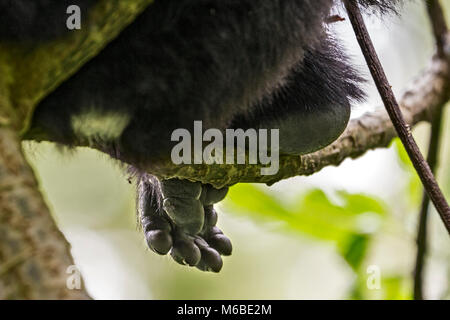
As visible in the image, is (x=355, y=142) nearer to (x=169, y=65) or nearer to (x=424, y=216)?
(x=424, y=216)

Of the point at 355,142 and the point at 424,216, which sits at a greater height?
the point at 355,142

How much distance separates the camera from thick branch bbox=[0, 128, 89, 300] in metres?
0.69

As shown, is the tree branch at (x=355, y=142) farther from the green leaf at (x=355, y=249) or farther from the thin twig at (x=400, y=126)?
the green leaf at (x=355, y=249)

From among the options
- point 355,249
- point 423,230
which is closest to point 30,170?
point 423,230

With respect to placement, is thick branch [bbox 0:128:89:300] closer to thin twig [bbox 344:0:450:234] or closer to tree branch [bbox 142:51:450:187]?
tree branch [bbox 142:51:450:187]

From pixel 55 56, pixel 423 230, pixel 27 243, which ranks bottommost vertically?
pixel 27 243

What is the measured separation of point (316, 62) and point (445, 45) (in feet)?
3.48

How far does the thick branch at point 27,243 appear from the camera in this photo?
69cm

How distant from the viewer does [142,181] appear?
1.83 meters

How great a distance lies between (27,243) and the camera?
2.35 feet

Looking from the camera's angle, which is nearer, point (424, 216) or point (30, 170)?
point (30, 170)

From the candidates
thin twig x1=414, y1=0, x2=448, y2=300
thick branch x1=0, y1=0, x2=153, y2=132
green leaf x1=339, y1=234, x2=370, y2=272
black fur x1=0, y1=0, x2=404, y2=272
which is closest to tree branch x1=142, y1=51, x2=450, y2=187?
thin twig x1=414, y1=0, x2=448, y2=300

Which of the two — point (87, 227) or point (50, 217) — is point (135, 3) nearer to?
point (50, 217)

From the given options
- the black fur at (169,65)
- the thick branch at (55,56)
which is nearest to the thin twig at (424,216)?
the black fur at (169,65)
